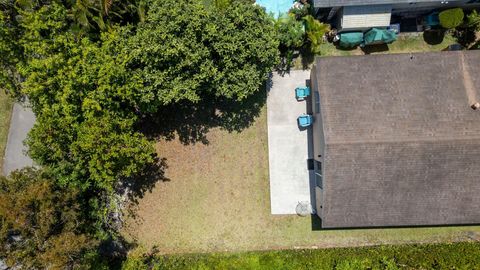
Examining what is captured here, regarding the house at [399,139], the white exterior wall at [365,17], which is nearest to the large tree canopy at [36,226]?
the house at [399,139]

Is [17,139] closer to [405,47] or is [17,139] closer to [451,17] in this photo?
[405,47]

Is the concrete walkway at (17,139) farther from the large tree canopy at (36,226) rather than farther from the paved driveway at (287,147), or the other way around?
the paved driveway at (287,147)

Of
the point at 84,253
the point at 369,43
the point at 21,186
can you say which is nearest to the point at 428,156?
the point at 369,43

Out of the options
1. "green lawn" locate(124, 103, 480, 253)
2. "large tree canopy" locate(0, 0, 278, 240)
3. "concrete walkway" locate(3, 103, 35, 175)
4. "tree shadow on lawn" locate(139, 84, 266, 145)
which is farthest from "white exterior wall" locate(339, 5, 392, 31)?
"concrete walkway" locate(3, 103, 35, 175)

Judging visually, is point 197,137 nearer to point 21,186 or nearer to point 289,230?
point 289,230

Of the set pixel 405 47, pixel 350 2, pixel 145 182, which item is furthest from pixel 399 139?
pixel 145 182

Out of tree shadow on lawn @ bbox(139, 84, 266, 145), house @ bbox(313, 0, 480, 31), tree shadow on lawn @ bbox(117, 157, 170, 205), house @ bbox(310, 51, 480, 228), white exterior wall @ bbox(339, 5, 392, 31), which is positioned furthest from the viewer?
tree shadow on lawn @ bbox(139, 84, 266, 145)

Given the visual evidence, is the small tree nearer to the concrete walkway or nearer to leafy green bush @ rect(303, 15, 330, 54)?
leafy green bush @ rect(303, 15, 330, 54)
